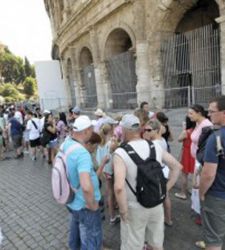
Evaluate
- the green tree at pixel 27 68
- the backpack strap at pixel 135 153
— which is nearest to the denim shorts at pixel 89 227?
the backpack strap at pixel 135 153

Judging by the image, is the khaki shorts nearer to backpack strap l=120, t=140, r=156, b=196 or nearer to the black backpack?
the black backpack

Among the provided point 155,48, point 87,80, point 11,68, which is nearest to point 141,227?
point 155,48

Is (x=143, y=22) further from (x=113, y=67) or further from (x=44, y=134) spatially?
(x=44, y=134)

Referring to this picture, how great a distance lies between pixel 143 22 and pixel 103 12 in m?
3.26

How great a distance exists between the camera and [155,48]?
37.3 feet

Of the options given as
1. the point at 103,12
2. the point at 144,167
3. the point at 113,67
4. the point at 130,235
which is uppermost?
the point at 103,12

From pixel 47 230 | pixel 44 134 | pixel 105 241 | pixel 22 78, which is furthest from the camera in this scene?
pixel 22 78

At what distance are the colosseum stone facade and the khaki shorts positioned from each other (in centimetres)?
708

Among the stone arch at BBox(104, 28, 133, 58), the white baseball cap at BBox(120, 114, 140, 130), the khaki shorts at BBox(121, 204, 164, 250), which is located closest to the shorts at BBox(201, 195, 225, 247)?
the khaki shorts at BBox(121, 204, 164, 250)

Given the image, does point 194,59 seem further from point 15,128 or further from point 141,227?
point 141,227

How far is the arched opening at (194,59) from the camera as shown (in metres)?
9.88

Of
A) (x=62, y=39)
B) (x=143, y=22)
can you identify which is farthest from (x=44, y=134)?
(x=62, y=39)

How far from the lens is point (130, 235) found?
2.43 metres

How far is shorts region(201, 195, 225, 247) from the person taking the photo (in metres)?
2.38
